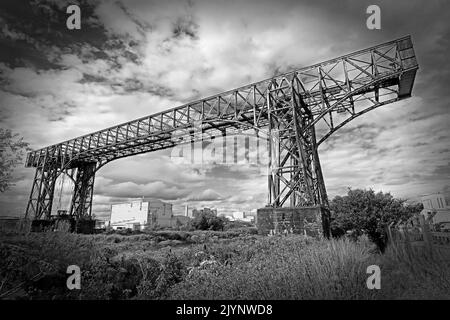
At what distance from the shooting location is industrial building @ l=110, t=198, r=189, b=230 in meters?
63.2

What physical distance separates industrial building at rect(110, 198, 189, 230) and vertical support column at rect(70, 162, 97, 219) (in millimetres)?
38837

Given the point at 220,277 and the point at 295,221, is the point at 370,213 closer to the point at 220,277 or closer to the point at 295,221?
the point at 295,221

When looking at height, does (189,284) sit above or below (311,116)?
below

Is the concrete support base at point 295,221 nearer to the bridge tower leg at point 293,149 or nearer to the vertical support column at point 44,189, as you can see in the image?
the bridge tower leg at point 293,149

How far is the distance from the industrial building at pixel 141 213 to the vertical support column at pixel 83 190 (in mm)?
38837

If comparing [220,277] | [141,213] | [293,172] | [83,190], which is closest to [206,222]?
[83,190]

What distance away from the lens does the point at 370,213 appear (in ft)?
33.1

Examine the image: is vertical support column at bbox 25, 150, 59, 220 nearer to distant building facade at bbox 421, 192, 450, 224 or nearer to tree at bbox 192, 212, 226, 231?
tree at bbox 192, 212, 226, 231

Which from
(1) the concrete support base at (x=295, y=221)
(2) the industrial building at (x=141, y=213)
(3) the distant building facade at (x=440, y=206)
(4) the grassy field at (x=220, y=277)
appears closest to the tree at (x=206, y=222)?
(3) the distant building facade at (x=440, y=206)

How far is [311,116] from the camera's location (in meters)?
13.3

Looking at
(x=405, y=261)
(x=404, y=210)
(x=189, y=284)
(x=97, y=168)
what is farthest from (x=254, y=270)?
(x=97, y=168)

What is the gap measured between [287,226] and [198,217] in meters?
27.5

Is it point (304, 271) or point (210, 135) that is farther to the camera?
point (210, 135)
